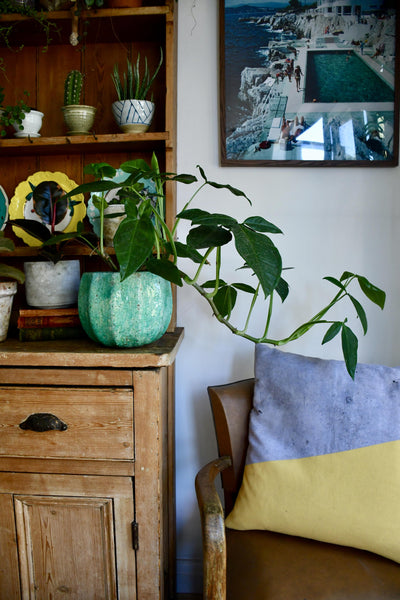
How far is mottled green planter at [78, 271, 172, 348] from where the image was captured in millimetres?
1084

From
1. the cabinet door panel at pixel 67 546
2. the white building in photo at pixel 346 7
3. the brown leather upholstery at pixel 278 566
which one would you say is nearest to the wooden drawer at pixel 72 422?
the cabinet door panel at pixel 67 546

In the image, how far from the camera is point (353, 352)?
112cm

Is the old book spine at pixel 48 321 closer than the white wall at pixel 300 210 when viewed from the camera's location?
Yes

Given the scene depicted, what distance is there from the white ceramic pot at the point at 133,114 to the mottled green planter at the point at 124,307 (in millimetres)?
528

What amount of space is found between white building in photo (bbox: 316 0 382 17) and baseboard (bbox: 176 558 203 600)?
1.90m

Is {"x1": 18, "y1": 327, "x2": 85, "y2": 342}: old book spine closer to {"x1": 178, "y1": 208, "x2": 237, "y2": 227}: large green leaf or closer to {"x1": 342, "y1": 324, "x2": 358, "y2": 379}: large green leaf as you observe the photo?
{"x1": 178, "y1": 208, "x2": 237, "y2": 227}: large green leaf

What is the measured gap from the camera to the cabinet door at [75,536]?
3.68 ft

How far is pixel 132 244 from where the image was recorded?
845 mm

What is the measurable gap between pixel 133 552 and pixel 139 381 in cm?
43

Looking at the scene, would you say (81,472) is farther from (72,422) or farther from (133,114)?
(133,114)

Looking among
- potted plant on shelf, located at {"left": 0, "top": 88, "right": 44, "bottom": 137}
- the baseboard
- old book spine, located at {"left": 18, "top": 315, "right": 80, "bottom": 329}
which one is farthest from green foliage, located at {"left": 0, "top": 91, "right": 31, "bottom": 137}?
the baseboard

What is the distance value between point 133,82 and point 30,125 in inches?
14.2

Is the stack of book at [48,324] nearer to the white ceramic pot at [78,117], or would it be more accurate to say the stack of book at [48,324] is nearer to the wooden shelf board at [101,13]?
the white ceramic pot at [78,117]

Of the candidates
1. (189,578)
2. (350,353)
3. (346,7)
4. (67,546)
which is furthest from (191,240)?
(189,578)
